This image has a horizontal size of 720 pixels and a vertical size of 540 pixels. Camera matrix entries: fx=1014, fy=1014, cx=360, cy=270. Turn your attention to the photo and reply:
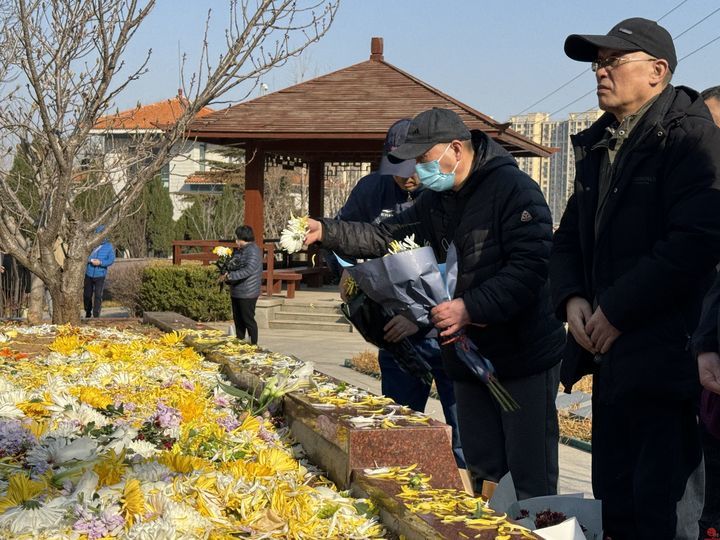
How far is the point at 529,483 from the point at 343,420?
0.93 m

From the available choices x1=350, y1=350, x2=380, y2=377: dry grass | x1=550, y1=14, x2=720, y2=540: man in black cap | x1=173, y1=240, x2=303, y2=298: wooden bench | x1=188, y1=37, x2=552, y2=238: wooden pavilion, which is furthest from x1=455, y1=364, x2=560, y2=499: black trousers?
x1=173, y1=240, x2=303, y2=298: wooden bench

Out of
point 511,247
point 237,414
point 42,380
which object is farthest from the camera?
point 42,380

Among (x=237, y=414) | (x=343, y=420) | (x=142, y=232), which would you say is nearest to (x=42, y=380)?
(x=237, y=414)

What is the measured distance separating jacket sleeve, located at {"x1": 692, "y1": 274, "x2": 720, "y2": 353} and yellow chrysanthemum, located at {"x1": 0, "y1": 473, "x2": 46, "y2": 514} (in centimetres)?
203

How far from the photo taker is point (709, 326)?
9.98ft

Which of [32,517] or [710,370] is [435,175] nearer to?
[710,370]

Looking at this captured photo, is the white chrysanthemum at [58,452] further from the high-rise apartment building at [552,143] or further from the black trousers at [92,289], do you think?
the high-rise apartment building at [552,143]

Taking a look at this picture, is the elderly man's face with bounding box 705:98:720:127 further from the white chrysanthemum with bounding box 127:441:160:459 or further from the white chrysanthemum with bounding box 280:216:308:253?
the white chrysanthemum with bounding box 127:441:160:459

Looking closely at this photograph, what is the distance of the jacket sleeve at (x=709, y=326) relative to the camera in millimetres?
3020

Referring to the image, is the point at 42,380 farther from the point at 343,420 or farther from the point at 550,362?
the point at 550,362

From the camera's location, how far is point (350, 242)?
470 cm

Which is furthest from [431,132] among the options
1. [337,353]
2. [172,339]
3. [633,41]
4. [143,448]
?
[337,353]

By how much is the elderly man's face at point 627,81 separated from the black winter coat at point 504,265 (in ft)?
2.10

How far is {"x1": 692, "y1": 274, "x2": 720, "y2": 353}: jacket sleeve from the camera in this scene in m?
3.02
